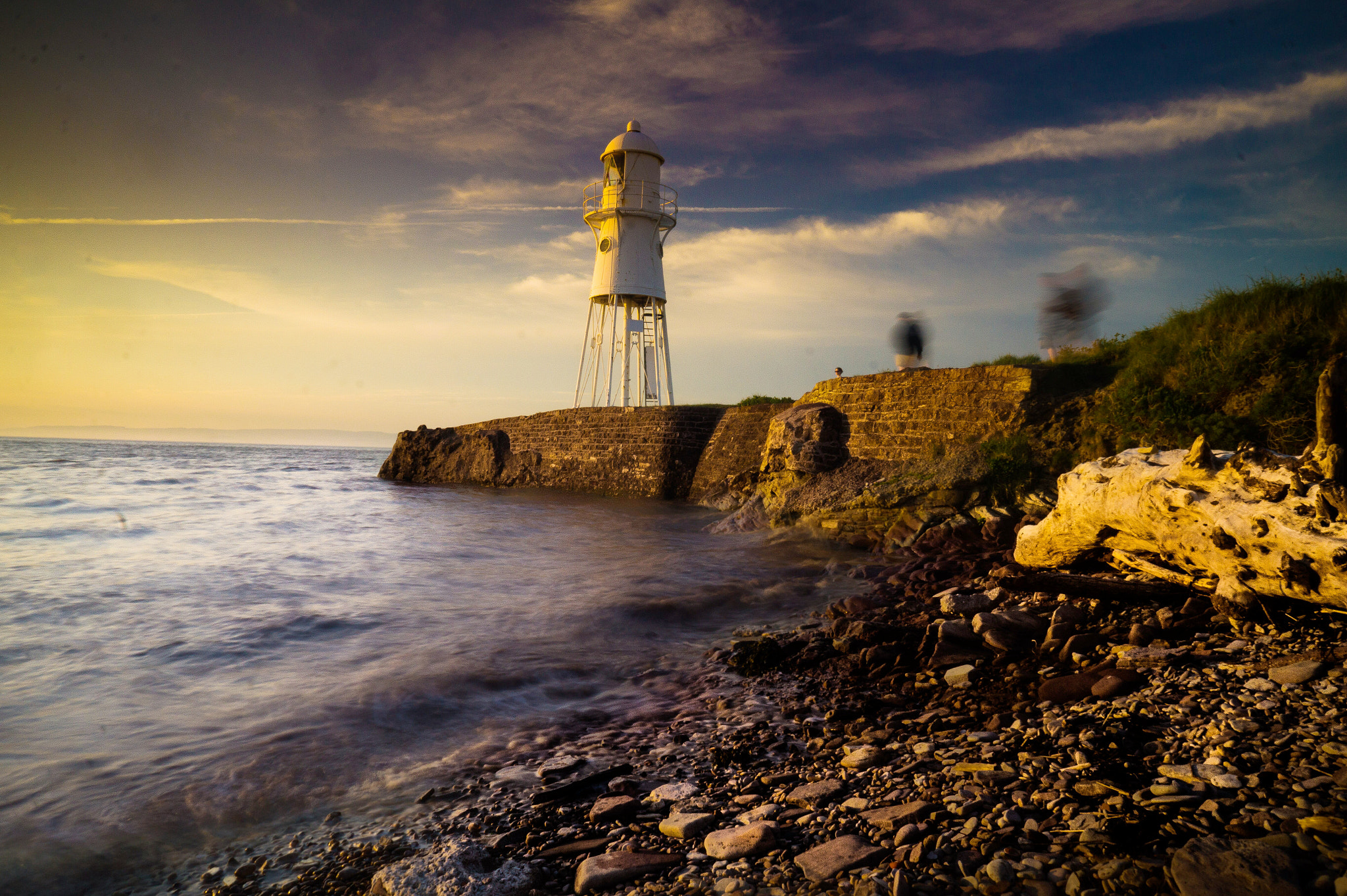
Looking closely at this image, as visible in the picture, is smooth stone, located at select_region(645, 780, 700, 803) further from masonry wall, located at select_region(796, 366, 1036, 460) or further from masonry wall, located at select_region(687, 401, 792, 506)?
masonry wall, located at select_region(687, 401, 792, 506)

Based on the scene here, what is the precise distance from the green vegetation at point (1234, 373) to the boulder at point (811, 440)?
4026mm

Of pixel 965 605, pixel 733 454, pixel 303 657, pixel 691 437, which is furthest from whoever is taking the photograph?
pixel 691 437

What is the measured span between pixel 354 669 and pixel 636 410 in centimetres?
1355

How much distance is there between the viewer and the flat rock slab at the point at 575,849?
228 cm

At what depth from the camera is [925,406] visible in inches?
389

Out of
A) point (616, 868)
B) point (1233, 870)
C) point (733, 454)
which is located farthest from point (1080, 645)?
point (733, 454)

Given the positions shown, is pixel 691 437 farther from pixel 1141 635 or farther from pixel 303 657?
pixel 1141 635

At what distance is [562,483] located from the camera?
1992 cm

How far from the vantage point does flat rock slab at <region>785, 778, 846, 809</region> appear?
2.37 meters

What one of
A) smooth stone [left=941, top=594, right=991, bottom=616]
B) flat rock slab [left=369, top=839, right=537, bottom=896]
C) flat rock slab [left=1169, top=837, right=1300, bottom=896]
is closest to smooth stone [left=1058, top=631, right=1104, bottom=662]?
smooth stone [left=941, top=594, right=991, bottom=616]

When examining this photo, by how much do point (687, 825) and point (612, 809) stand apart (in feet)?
1.15

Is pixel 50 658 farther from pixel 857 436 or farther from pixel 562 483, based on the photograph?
pixel 562 483

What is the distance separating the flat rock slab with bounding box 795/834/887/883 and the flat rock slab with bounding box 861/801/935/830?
0.11 meters

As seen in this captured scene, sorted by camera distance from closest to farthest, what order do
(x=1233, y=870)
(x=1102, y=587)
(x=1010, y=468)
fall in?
(x=1233, y=870) < (x=1102, y=587) < (x=1010, y=468)
